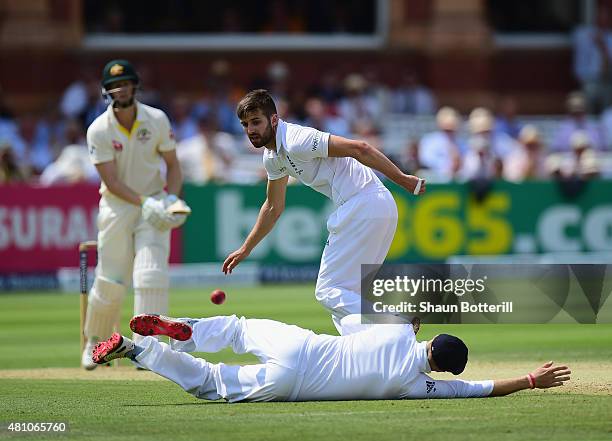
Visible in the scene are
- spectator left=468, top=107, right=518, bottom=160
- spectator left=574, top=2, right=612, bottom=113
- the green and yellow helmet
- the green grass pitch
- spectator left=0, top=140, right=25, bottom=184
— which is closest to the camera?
the green grass pitch

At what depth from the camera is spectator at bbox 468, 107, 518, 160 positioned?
17.3 metres

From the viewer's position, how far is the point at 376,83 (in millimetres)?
20812

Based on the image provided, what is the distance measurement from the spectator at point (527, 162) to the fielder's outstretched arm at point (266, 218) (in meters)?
9.44

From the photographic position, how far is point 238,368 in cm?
714

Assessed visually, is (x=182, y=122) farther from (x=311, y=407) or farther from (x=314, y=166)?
(x=311, y=407)

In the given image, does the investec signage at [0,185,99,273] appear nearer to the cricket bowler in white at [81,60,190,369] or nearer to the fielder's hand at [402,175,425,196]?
the cricket bowler in white at [81,60,190,369]

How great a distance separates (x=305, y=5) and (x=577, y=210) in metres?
7.42

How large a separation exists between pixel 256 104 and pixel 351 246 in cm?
92

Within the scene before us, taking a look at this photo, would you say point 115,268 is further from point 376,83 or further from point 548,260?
point 376,83

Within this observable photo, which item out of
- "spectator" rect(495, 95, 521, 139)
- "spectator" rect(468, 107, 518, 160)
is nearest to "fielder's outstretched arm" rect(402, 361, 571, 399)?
"spectator" rect(468, 107, 518, 160)

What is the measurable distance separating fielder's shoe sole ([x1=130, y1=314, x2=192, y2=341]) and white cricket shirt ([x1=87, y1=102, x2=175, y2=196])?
2428 millimetres

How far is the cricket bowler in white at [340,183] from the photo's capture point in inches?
291

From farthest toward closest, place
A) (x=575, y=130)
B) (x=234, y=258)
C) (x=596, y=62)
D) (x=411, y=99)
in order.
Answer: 1. (x=596, y=62)
2. (x=411, y=99)
3. (x=575, y=130)
4. (x=234, y=258)

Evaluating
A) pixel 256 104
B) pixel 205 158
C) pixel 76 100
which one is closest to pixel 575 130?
pixel 205 158
